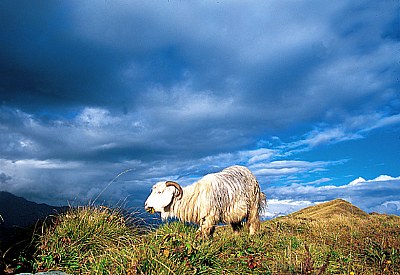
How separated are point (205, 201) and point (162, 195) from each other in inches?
47.6

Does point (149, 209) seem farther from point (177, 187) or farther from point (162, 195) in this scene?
point (177, 187)

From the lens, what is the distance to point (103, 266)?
6.60 meters

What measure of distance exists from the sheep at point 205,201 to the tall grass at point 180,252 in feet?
2.20

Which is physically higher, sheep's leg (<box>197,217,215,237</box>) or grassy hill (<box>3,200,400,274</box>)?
sheep's leg (<box>197,217,215,237</box>)

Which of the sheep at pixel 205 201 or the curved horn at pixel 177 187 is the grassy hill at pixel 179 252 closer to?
the sheep at pixel 205 201

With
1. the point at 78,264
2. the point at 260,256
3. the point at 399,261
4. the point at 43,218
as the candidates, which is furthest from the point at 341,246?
the point at 43,218

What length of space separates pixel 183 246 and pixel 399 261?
4248 mm

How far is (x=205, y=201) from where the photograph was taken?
34.6ft

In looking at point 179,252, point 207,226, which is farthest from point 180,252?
point 207,226

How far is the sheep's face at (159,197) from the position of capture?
35.2ft

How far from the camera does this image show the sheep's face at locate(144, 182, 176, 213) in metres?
10.7

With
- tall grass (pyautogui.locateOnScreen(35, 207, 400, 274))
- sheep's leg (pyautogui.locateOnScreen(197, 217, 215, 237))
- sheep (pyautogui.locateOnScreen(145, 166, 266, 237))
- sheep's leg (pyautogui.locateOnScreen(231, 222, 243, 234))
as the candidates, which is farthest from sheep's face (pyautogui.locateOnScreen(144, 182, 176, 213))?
sheep's leg (pyautogui.locateOnScreen(231, 222, 243, 234))

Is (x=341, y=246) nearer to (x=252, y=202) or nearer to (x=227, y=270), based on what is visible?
(x=252, y=202)

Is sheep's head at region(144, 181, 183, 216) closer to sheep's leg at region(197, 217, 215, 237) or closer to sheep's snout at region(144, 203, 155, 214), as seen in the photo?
sheep's snout at region(144, 203, 155, 214)
